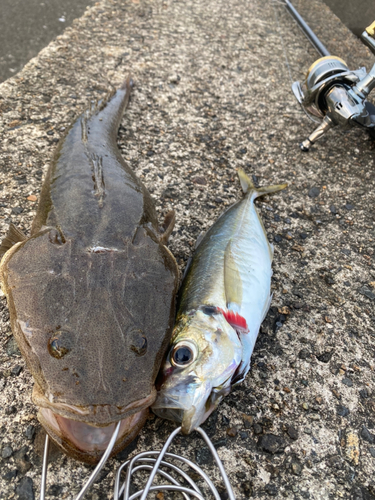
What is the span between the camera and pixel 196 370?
1.79m

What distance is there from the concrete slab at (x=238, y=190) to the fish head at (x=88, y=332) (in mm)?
428

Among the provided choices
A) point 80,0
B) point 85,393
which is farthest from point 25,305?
point 80,0

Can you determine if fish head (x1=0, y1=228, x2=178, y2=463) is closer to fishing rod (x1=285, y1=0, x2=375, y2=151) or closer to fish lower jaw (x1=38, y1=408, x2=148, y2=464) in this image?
fish lower jaw (x1=38, y1=408, x2=148, y2=464)

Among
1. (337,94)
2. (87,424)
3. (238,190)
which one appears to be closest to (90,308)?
(87,424)

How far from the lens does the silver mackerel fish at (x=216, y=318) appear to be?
5.81ft

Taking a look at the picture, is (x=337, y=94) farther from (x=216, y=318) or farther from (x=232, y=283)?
(x=216, y=318)

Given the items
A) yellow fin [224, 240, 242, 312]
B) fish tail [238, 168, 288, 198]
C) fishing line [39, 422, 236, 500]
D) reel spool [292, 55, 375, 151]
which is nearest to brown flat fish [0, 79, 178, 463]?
fishing line [39, 422, 236, 500]

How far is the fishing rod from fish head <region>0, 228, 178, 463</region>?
7.97 ft

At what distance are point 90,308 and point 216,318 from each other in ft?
2.28

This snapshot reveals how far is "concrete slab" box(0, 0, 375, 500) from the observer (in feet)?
6.39

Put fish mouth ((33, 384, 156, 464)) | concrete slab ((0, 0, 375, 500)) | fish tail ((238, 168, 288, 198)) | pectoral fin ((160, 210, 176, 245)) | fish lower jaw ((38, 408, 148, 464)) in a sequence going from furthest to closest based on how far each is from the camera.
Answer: fish tail ((238, 168, 288, 198))
pectoral fin ((160, 210, 176, 245))
concrete slab ((0, 0, 375, 500))
fish lower jaw ((38, 408, 148, 464))
fish mouth ((33, 384, 156, 464))

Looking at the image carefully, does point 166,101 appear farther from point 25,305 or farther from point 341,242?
point 25,305

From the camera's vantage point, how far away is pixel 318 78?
11.1 feet

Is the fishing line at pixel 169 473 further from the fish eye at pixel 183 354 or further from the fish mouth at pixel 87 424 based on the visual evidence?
the fish eye at pixel 183 354
